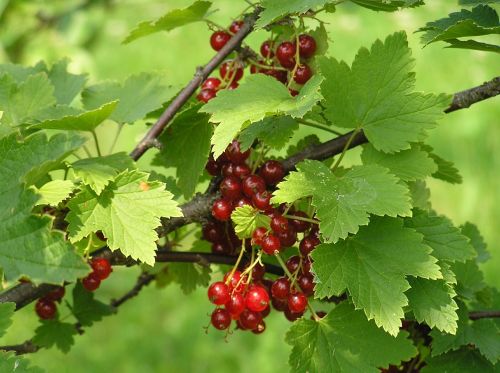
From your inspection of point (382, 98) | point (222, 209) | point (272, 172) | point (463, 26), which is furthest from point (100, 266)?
point (463, 26)

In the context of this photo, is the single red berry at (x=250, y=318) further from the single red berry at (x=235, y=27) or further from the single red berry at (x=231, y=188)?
the single red berry at (x=235, y=27)

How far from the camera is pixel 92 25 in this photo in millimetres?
5309

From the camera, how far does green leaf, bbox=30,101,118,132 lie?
45.3 inches

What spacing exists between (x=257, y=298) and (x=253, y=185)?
0.61 ft

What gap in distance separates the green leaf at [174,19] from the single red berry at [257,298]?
54 cm

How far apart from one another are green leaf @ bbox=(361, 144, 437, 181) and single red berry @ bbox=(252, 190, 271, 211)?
182mm

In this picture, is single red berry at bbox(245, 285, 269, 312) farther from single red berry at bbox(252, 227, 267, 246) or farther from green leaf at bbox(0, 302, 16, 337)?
green leaf at bbox(0, 302, 16, 337)

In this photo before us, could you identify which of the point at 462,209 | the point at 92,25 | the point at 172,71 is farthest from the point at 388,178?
the point at 92,25

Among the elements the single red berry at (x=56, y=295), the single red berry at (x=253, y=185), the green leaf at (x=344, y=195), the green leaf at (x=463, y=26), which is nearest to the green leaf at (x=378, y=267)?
the green leaf at (x=344, y=195)

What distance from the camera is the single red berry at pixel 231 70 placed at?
1.36m

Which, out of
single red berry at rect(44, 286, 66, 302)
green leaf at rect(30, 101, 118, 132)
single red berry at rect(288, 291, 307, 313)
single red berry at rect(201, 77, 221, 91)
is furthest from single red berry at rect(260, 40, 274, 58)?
single red berry at rect(44, 286, 66, 302)

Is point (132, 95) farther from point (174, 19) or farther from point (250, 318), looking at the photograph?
point (250, 318)

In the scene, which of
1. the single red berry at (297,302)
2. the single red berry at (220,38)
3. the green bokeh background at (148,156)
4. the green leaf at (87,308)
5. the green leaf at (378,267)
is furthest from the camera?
the green bokeh background at (148,156)

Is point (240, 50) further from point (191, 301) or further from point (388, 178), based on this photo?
point (191, 301)
